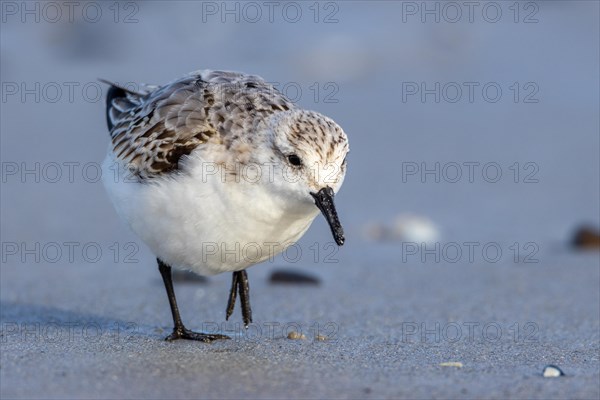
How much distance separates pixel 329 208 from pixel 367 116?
6.28 metres

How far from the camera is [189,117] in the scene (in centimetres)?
502

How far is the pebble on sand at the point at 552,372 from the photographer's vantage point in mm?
4359

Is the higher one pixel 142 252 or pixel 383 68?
pixel 383 68

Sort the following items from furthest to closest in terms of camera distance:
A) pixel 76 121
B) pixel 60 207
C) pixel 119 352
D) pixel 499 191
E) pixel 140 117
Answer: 1. pixel 76 121
2. pixel 499 191
3. pixel 60 207
4. pixel 140 117
5. pixel 119 352

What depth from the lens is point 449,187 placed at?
8930 mm

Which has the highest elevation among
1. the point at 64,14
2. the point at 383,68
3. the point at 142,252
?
the point at 64,14

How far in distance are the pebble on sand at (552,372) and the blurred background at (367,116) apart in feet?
5.70

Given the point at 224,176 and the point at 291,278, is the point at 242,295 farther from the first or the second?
the point at 291,278

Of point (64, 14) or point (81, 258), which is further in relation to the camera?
point (64, 14)

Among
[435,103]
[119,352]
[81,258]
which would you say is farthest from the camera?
[435,103]

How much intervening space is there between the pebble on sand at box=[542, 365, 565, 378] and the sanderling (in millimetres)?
1045

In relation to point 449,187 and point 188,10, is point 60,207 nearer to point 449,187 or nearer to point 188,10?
point 449,187

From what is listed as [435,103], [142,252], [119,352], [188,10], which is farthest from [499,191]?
[188,10]

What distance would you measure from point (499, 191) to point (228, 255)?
176 inches
